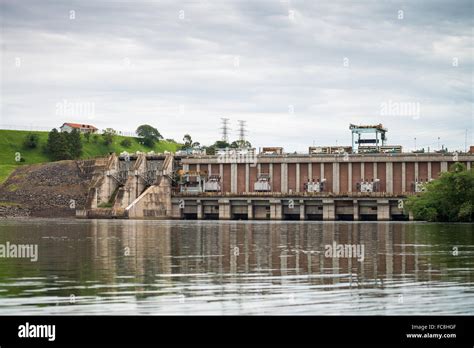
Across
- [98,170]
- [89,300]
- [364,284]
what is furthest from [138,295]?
[98,170]

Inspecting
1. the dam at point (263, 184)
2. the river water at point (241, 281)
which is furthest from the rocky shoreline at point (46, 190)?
the river water at point (241, 281)

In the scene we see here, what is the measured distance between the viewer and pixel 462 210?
116812 mm

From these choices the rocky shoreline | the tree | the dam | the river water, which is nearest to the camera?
the river water

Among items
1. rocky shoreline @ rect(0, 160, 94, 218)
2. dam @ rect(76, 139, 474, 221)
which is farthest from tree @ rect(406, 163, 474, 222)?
rocky shoreline @ rect(0, 160, 94, 218)

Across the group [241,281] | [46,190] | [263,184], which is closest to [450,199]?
[263,184]

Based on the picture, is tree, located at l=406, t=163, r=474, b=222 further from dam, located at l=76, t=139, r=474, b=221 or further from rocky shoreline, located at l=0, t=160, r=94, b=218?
rocky shoreline, located at l=0, t=160, r=94, b=218

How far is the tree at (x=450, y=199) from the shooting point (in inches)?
4697

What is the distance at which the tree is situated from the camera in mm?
119312

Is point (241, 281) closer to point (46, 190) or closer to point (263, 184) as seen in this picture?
point (263, 184)

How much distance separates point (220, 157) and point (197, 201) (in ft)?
37.5

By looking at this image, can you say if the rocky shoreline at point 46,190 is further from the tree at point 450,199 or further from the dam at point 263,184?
the tree at point 450,199
